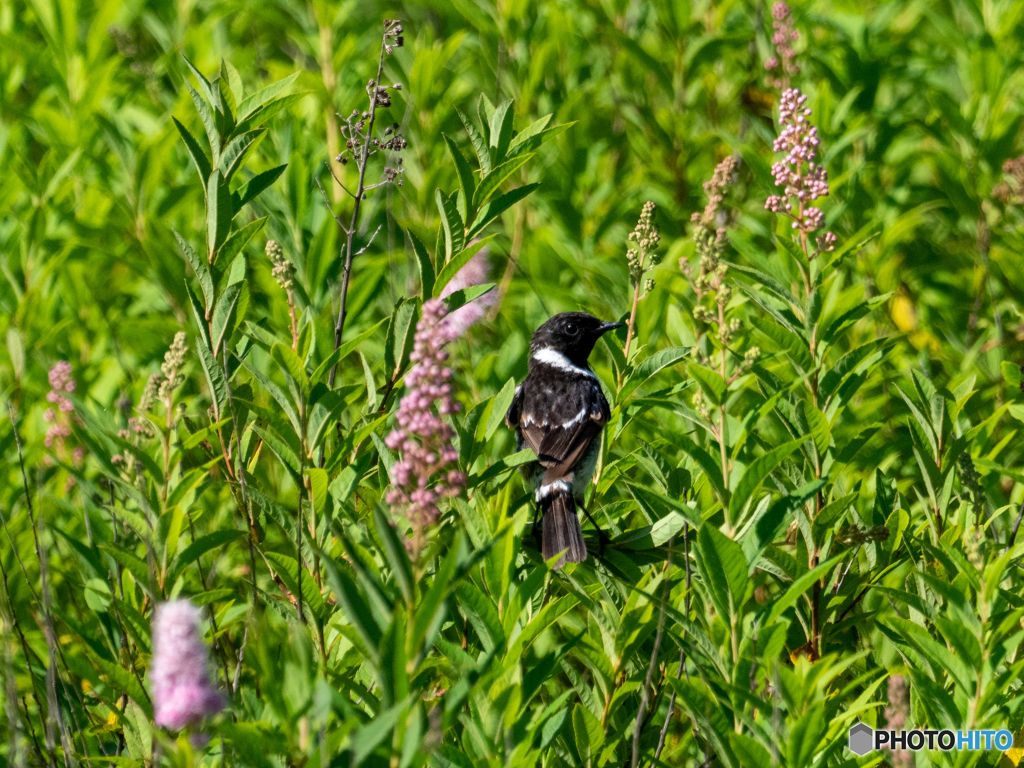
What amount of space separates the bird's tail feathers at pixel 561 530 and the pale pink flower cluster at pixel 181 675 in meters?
1.28

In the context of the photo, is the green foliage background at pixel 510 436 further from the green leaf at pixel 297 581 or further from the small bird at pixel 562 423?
the small bird at pixel 562 423

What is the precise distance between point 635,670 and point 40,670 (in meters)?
2.02

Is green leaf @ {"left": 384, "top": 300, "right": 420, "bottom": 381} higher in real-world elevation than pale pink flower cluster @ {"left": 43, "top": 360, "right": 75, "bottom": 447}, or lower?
lower

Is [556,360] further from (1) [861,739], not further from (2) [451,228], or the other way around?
(1) [861,739]

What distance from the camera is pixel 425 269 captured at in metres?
2.83

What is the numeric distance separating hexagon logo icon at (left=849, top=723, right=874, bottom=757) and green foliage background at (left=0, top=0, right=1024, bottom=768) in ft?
0.28

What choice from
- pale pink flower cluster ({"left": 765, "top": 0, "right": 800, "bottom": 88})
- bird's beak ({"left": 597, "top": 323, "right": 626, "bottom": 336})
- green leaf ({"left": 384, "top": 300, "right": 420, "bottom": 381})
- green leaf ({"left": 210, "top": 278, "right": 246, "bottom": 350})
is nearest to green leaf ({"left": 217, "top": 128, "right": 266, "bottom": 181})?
green leaf ({"left": 210, "top": 278, "right": 246, "bottom": 350})

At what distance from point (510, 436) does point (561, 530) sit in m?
1.72

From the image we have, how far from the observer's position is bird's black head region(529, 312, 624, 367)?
178 inches

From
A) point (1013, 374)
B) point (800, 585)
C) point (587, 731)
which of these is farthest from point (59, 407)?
point (1013, 374)

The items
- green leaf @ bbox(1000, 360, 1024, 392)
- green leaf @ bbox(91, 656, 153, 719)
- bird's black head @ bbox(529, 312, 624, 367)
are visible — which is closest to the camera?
green leaf @ bbox(91, 656, 153, 719)

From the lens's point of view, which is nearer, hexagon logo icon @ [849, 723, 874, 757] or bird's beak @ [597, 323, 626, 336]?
hexagon logo icon @ [849, 723, 874, 757]

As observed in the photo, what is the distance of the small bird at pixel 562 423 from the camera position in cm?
332

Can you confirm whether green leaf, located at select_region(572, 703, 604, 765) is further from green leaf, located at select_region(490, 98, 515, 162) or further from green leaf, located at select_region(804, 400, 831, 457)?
green leaf, located at select_region(490, 98, 515, 162)
